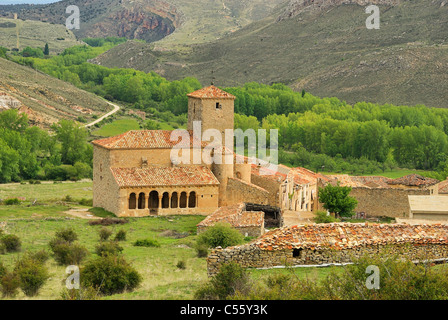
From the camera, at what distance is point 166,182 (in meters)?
39.0

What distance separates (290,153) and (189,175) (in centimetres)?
3801

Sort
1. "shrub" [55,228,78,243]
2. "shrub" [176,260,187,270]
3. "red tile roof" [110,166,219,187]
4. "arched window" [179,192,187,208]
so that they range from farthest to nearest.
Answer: "arched window" [179,192,187,208] → "red tile roof" [110,166,219,187] → "shrub" [55,228,78,243] → "shrub" [176,260,187,270]

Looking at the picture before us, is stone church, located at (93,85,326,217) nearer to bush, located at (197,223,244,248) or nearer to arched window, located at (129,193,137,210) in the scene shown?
arched window, located at (129,193,137,210)

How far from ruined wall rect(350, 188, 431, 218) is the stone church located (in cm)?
412

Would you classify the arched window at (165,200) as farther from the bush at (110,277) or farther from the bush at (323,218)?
the bush at (110,277)

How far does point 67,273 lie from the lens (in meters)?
22.8

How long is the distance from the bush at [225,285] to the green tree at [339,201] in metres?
23.8

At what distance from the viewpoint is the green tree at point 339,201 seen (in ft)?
137

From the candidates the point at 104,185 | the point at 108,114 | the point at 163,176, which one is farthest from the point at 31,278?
the point at 108,114

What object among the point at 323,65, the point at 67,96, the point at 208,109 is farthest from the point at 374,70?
the point at 208,109

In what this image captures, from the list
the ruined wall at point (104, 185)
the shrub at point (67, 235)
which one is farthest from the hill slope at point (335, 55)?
the shrub at point (67, 235)

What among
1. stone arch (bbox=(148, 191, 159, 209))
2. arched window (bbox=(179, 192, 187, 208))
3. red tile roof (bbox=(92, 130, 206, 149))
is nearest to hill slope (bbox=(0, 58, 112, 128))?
red tile roof (bbox=(92, 130, 206, 149))

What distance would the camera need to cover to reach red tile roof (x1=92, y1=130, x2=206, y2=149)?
39.9 metres

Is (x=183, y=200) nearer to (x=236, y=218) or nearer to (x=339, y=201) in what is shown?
(x=236, y=218)
